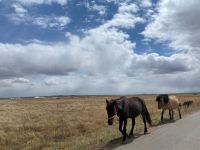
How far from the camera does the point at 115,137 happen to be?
16.8m

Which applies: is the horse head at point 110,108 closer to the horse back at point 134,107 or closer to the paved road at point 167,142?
the paved road at point 167,142

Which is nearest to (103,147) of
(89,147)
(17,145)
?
Result: (89,147)

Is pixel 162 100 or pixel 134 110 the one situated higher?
pixel 162 100

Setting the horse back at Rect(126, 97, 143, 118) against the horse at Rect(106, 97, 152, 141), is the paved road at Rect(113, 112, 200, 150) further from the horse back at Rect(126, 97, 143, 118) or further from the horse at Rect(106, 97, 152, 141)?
the horse back at Rect(126, 97, 143, 118)

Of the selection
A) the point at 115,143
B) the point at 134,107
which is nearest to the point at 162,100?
the point at 134,107

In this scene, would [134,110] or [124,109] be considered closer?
[124,109]

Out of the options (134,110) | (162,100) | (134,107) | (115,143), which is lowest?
(115,143)

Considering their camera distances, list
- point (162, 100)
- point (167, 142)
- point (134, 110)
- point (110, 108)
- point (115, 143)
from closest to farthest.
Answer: point (167, 142)
point (110, 108)
point (115, 143)
point (134, 110)
point (162, 100)

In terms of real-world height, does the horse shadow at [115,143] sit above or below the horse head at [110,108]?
below

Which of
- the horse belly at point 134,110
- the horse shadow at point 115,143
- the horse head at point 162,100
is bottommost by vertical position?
the horse shadow at point 115,143

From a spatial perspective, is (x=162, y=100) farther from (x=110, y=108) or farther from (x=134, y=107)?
(x=110, y=108)

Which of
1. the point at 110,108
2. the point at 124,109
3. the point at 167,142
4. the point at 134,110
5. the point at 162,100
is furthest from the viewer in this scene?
the point at 162,100

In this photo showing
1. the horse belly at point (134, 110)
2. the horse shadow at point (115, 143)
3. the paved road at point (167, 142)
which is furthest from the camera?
the horse belly at point (134, 110)

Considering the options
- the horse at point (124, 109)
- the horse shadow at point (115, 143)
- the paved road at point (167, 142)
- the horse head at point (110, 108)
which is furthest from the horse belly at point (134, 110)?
the horse head at point (110, 108)
